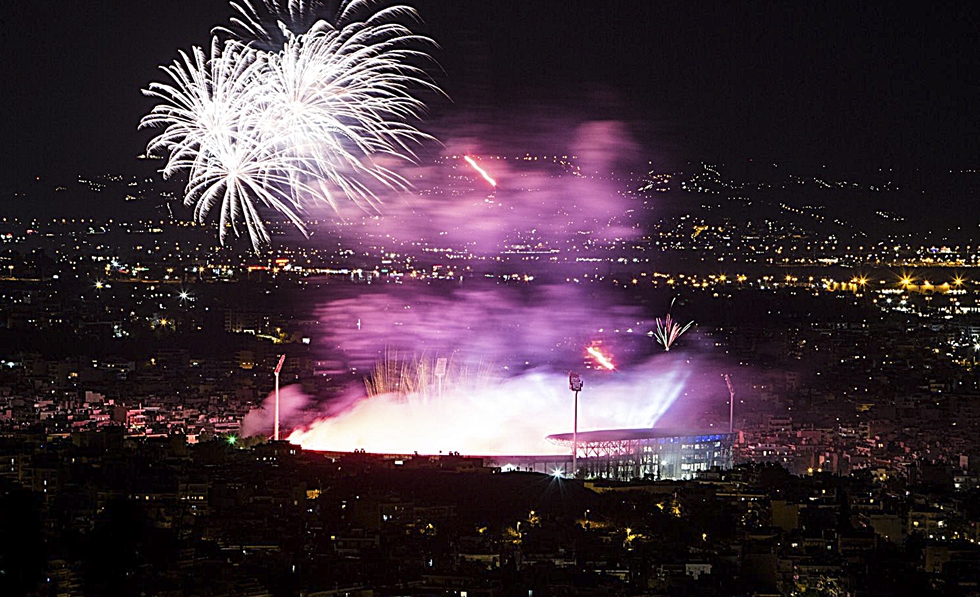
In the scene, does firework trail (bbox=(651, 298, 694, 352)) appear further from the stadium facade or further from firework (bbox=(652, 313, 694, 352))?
the stadium facade

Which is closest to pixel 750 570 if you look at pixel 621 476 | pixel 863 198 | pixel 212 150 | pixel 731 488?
pixel 731 488

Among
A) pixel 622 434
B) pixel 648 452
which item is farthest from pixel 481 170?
pixel 648 452

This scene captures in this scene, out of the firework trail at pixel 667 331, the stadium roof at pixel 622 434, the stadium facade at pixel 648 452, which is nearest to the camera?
the stadium facade at pixel 648 452

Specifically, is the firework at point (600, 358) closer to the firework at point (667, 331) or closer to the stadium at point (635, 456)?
the firework at point (667, 331)

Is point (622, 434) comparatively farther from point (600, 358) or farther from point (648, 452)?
point (600, 358)

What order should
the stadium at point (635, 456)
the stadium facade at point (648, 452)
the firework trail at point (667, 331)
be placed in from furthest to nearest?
the firework trail at point (667, 331), the stadium facade at point (648, 452), the stadium at point (635, 456)

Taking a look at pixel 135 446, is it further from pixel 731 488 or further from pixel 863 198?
pixel 863 198

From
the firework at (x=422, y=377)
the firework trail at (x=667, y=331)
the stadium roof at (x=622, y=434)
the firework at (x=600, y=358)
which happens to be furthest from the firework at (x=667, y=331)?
the stadium roof at (x=622, y=434)

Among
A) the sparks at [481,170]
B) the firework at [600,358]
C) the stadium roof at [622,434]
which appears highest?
the sparks at [481,170]
